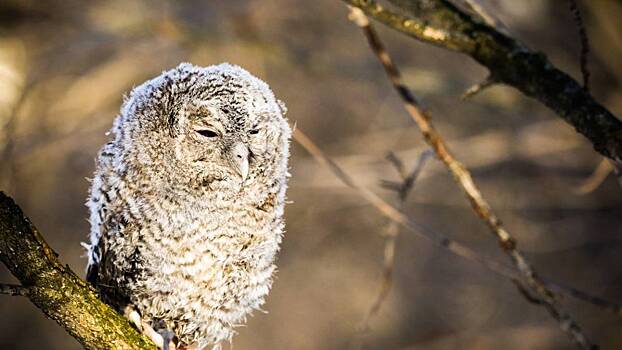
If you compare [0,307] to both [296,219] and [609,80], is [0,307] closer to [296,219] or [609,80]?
[296,219]

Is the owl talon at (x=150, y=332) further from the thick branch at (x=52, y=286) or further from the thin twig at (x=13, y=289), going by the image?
the thin twig at (x=13, y=289)

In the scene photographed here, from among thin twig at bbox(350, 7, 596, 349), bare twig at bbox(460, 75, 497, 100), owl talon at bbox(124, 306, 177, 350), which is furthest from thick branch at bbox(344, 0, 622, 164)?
owl talon at bbox(124, 306, 177, 350)

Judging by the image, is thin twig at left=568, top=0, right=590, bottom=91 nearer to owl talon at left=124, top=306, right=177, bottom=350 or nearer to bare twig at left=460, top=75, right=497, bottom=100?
bare twig at left=460, top=75, right=497, bottom=100

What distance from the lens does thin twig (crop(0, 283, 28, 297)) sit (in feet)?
4.74

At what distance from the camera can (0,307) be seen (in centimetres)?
659

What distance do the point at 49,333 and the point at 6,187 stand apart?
13.5 feet

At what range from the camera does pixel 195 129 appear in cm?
214

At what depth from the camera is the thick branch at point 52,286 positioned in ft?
4.98

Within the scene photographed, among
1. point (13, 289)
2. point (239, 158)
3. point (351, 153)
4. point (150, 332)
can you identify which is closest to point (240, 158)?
point (239, 158)

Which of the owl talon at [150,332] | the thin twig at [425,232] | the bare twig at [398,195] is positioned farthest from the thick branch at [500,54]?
the owl talon at [150,332]

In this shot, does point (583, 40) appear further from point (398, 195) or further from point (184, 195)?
point (184, 195)

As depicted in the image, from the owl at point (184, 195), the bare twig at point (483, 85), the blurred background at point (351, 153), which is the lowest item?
the blurred background at point (351, 153)

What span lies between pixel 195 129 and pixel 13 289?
0.78 metres

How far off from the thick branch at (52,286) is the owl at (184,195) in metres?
0.51
